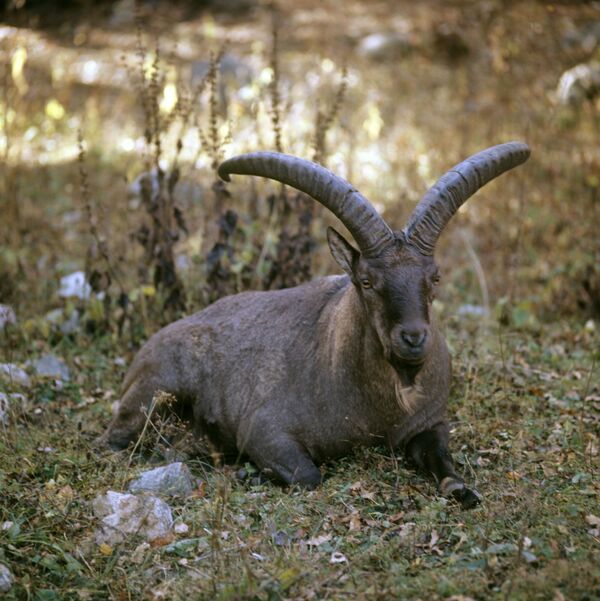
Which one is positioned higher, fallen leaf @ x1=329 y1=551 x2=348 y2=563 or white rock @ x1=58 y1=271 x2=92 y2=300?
white rock @ x1=58 y1=271 x2=92 y2=300

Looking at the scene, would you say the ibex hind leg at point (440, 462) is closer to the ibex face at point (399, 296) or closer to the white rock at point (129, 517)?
the ibex face at point (399, 296)

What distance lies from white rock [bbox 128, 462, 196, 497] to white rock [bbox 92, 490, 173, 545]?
318 mm

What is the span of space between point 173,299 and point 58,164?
6.47 meters

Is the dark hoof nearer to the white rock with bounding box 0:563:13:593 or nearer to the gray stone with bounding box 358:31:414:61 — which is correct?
the white rock with bounding box 0:563:13:593

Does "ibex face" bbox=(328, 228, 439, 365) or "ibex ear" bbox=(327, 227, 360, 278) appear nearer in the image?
"ibex face" bbox=(328, 228, 439, 365)

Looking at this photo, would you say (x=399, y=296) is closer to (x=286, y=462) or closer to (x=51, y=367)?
(x=286, y=462)

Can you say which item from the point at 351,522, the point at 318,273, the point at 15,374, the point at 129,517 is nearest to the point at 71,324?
the point at 15,374

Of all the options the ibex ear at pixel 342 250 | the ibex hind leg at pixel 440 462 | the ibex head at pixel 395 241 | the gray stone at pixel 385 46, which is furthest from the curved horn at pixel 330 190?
the gray stone at pixel 385 46

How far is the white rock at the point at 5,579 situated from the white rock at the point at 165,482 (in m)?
1.20

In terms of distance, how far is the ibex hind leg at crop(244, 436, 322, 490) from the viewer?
622 centimetres

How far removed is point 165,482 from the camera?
6.08m

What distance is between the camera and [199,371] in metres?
7.28

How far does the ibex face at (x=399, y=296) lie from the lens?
5.46 meters

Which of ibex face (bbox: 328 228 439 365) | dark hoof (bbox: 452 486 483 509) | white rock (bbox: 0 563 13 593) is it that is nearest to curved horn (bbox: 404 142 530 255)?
ibex face (bbox: 328 228 439 365)
